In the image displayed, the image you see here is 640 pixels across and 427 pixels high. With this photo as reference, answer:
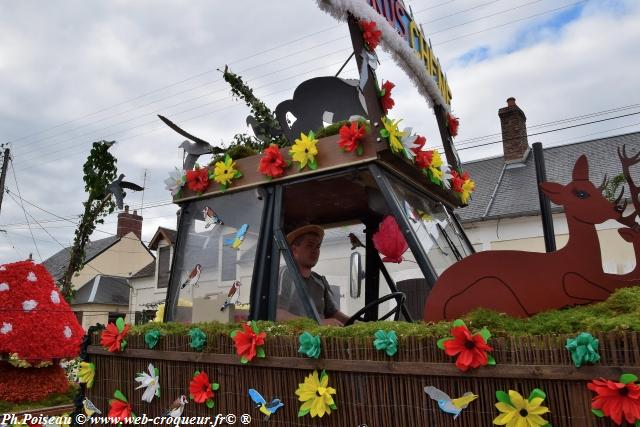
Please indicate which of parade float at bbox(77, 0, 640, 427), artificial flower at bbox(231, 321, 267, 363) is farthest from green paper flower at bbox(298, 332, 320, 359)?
artificial flower at bbox(231, 321, 267, 363)

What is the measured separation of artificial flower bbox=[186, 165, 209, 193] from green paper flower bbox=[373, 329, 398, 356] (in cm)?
187

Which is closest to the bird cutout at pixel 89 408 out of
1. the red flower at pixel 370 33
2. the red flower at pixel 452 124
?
the red flower at pixel 370 33

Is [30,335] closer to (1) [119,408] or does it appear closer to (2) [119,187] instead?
(2) [119,187]

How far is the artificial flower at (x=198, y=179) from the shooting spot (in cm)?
354

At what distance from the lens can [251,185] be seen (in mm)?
3279

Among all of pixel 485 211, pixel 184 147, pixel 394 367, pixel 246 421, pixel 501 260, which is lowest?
pixel 246 421

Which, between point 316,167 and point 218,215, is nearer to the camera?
point 316,167

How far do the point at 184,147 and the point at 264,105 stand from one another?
91.6 inches

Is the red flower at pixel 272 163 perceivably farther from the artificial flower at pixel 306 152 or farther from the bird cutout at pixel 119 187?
the bird cutout at pixel 119 187

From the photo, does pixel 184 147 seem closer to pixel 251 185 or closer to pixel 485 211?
pixel 251 185

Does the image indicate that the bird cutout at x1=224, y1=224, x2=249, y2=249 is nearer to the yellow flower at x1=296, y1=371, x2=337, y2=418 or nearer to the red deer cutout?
the yellow flower at x1=296, y1=371, x2=337, y2=418

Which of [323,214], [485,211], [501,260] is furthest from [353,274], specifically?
[485,211]

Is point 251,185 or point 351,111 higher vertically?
point 351,111

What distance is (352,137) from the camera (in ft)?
9.32
